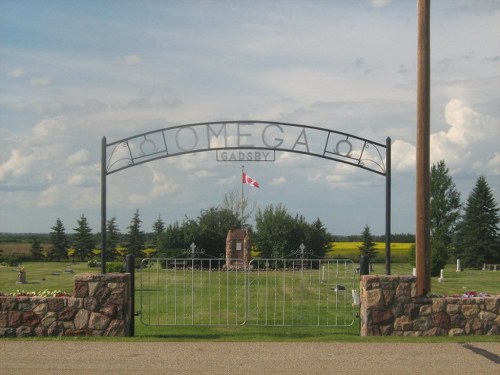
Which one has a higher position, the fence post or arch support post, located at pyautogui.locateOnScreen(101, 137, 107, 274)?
arch support post, located at pyautogui.locateOnScreen(101, 137, 107, 274)

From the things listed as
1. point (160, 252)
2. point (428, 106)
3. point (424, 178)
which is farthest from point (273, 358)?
point (160, 252)

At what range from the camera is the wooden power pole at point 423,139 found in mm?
13133

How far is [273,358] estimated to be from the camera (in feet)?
33.6

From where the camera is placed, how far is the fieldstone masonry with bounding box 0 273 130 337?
40.0 feet

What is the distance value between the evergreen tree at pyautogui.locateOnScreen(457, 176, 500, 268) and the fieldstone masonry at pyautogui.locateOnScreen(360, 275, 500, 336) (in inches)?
1903

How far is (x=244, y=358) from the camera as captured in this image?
10258 mm

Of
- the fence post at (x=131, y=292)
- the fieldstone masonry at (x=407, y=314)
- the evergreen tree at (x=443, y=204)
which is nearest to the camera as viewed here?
the fieldstone masonry at (x=407, y=314)

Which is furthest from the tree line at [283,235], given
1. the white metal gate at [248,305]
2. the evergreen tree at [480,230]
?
the white metal gate at [248,305]

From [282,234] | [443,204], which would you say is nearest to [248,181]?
[282,234]

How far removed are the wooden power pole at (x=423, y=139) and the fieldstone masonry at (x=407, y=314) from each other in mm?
764

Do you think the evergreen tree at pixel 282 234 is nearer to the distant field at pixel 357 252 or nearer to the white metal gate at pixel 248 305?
the distant field at pixel 357 252

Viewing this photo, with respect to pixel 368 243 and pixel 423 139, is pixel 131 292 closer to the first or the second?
pixel 423 139

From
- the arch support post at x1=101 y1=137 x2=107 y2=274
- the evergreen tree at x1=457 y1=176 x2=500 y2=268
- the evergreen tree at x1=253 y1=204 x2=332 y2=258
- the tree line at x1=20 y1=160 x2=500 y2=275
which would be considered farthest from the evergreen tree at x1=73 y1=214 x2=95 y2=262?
the arch support post at x1=101 y1=137 x2=107 y2=274

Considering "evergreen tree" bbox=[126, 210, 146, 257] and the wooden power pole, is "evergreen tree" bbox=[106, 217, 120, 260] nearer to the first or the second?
"evergreen tree" bbox=[126, 210, 146, 257]
